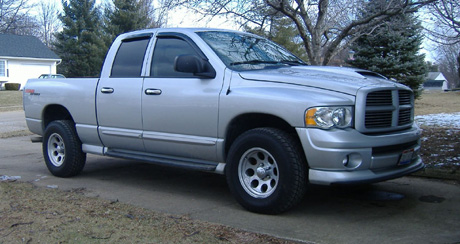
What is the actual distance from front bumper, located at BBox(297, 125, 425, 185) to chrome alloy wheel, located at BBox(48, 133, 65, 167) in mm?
3954

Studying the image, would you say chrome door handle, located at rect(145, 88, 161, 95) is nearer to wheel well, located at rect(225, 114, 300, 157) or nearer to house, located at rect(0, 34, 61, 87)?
wheel well, located at rect(225, 114, 300, 157)

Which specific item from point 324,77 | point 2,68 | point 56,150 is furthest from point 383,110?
point 2,68

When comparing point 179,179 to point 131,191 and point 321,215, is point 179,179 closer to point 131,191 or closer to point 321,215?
point 131,191

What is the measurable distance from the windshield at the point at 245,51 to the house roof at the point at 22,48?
130 ft

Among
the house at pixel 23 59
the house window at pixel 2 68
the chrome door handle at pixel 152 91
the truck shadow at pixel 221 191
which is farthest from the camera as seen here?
the house at pixel 23 59

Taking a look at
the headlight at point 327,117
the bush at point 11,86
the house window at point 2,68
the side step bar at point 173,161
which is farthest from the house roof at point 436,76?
the headlight at point 327,117

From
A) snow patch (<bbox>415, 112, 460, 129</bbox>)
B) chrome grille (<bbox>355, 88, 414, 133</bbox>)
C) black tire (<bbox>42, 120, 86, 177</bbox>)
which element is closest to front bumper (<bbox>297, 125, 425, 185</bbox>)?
chrome grille (<bbox>355, 88, 414, 133</bbox>)

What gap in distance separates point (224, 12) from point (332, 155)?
5485mm

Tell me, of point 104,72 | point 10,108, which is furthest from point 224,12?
point 10,108

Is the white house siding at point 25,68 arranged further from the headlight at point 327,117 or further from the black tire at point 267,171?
the headlight at point 327,117

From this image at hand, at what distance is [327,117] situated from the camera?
4.35 metres

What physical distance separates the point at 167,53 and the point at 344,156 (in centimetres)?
269

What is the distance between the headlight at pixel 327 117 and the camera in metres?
4.34

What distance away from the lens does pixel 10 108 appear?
22.8 meters
